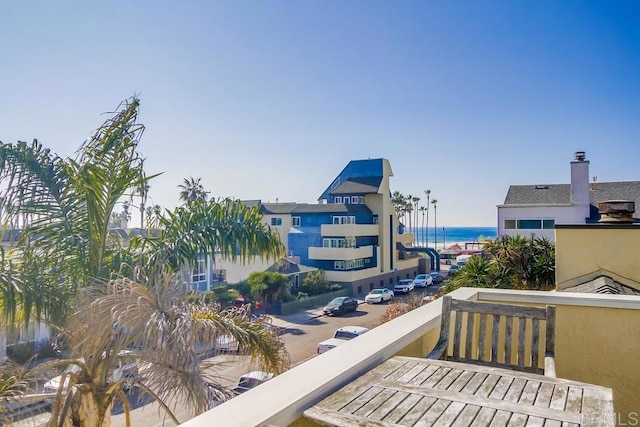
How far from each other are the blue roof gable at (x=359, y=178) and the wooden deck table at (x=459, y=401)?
37.8 m

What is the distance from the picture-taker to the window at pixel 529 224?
28198 millimetres

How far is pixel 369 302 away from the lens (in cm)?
3222

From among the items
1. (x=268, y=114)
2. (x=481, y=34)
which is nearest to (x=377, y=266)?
(x=268, y=114)

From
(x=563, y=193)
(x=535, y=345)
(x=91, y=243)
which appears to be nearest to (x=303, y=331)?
(x=563, y=193)

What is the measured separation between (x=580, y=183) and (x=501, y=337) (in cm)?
2694

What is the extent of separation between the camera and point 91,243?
557cm

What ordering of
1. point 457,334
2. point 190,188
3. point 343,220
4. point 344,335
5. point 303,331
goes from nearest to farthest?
point 457,334 → point 344,335 → point 303,331 → point 343,220 → point 190,188

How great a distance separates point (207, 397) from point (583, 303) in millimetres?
3833

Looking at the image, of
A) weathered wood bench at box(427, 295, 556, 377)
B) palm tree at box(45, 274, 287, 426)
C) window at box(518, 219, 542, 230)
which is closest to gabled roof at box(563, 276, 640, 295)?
weathered wood bench at box(427, 295, 556, 377)

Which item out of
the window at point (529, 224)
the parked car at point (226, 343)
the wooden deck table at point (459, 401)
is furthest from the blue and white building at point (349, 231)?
the wooden deck table at point (459, 401)

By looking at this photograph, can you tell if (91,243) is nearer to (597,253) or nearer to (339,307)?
(597,253)

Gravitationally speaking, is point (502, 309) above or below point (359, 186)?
below

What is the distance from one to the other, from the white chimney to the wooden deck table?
26284mm

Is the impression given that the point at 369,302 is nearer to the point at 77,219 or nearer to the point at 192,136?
the point at 192,136
